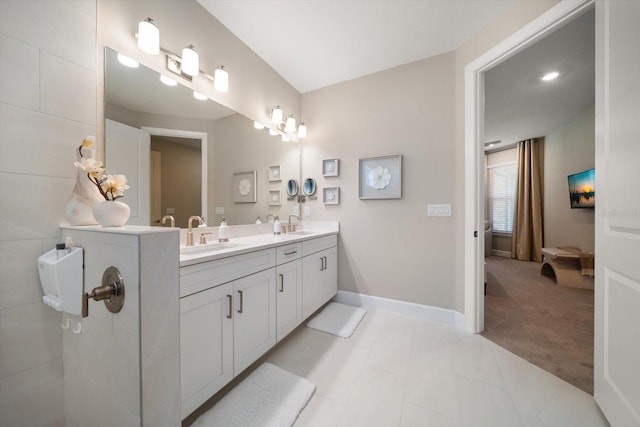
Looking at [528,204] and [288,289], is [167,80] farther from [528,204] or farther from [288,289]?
[528,204]

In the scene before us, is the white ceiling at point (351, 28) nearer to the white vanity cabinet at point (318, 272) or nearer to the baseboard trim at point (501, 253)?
the white vanity cabinet at point (318, 272)

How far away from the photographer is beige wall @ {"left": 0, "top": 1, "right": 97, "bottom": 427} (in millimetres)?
862

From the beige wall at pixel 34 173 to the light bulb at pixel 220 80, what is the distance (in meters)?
0.69

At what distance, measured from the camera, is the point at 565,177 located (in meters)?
3.99

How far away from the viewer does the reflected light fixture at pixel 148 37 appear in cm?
120

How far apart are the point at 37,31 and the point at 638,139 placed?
2.52 meters

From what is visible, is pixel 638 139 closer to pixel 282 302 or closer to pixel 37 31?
pixel 282 302

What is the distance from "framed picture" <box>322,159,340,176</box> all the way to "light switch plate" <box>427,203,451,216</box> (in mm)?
1052

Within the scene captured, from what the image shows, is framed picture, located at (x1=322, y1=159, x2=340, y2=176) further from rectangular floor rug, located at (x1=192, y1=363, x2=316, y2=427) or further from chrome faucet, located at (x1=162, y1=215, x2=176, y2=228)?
rectangular floor rug, located at (x1=192, y1=363, x2=316, y2=427)

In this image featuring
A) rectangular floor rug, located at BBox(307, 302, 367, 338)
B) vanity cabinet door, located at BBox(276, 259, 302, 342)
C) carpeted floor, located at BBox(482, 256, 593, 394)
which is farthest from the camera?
rectangular floor rug, located at BBox(307, 302, 367, 338)

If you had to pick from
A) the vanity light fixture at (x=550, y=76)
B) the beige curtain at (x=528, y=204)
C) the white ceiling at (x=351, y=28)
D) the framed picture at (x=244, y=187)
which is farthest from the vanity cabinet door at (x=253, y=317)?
the beige curtain at (x=528, y=204)

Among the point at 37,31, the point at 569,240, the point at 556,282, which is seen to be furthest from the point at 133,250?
the point at 569,240

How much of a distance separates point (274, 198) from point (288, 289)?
3.50 feet

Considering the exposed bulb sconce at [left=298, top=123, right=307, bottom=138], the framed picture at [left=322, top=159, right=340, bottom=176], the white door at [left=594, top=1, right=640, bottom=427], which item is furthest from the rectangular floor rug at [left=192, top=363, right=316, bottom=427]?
the exposed bulb sconce at [left=298, top=123, right=307, bottom=138]
